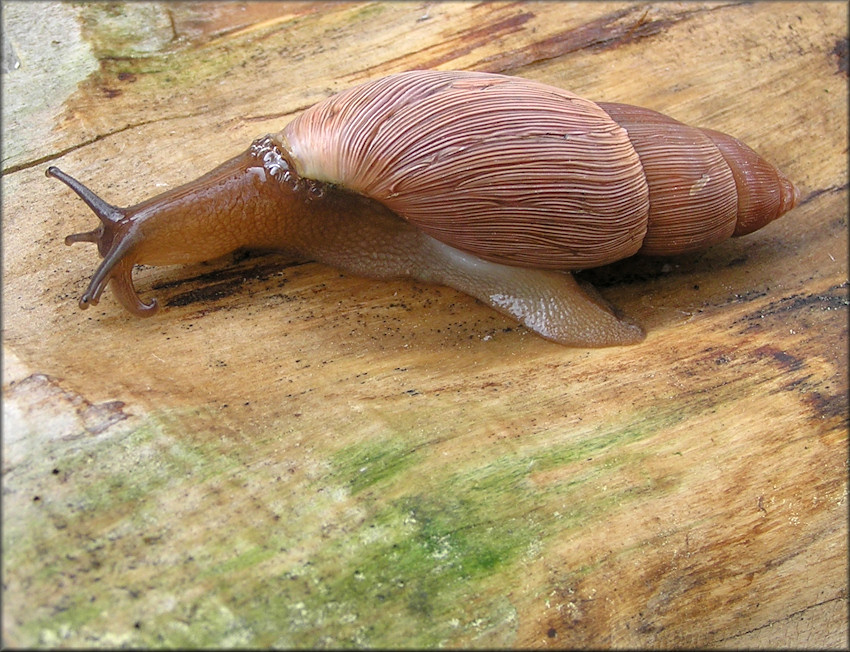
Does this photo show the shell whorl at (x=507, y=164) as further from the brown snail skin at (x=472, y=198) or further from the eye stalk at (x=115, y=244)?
the eye stalk at (x=115, y=244)

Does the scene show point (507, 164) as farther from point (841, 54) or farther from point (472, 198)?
point (841, 54)

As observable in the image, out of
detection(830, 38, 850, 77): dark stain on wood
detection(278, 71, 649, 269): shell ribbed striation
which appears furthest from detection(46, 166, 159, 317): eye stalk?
detection(830, 38, 850, 77): dark stain on wood

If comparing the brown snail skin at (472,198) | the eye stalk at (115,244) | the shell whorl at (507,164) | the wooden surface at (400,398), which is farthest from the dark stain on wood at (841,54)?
the eye stalk at (115,244)

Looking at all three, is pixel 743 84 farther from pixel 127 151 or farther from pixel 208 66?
pixel 127 151

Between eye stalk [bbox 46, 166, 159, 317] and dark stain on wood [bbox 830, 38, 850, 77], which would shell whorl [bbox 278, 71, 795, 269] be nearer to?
eye stalk [bbox 46, 166, 159, 317]

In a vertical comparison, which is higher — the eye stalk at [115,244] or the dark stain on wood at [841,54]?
the dark stain on wood at [841,54]

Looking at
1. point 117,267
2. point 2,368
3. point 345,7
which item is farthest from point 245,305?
point 345,7

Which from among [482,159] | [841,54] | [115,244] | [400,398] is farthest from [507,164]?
[841,54]
